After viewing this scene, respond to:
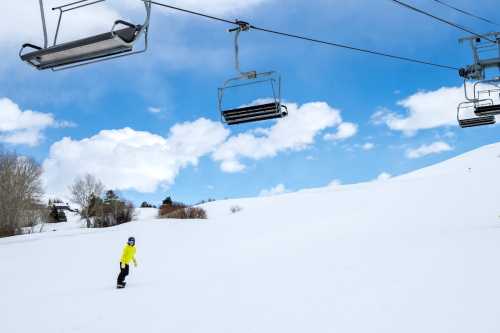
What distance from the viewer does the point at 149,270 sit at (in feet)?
58.6

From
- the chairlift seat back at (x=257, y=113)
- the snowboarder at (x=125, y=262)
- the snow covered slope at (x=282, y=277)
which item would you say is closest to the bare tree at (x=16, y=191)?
the snow covered slope at (x=282, y=277)

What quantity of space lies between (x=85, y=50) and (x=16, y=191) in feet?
163

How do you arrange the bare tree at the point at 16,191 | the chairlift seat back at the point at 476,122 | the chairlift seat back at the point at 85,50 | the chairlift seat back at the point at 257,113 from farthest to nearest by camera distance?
the bare tree at the point at 16,191 < the chairlift seat back at the point at 476,122 < the chairlift seat back at the point at 257,113 < the chairlift seat back at the point at 85,50

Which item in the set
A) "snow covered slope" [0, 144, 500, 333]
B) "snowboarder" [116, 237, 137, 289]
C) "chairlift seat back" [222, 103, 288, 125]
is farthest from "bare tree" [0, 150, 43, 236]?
"chairlift seat back" [222, 103, 288, 125]

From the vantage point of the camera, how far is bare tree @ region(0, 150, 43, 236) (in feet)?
159

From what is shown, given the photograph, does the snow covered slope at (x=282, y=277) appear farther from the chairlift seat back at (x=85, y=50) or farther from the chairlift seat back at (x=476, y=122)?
the chairlift seat back at (x=85, y=50)

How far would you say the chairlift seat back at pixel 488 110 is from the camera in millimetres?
11703

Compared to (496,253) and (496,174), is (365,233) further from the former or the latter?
(496,174)

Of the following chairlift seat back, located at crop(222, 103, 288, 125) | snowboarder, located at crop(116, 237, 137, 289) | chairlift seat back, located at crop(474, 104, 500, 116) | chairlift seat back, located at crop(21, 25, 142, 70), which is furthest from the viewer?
snowboarder, located at crop(116, 237, 137, 289)

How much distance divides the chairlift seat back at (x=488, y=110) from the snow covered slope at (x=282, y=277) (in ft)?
12.5

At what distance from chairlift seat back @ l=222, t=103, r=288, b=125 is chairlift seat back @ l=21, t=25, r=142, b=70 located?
11.3ft

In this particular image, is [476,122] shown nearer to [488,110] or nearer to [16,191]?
[488,110]

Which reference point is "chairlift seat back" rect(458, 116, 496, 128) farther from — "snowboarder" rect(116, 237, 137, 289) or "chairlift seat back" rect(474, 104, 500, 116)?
"snowboarder" rect(116, 237, 137, 289)

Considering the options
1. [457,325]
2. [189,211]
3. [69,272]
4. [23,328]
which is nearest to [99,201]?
[189,211]
